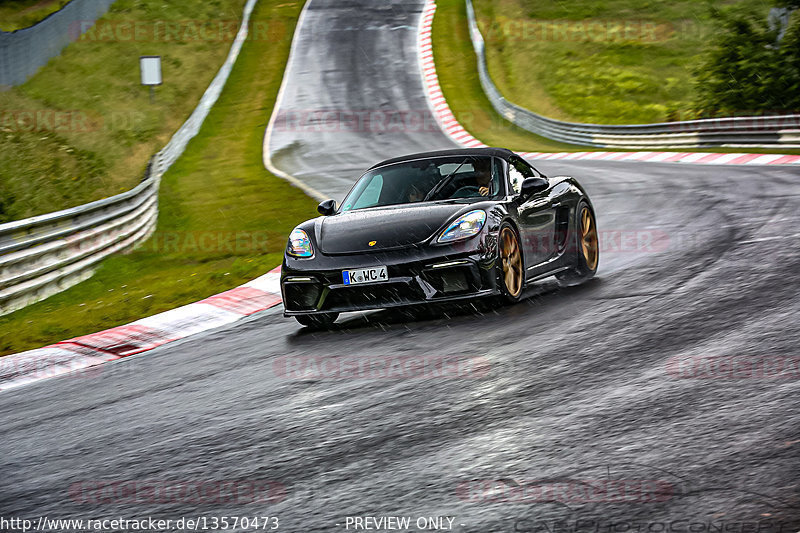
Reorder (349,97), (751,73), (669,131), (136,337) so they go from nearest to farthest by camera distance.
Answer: (136,337) → (669,131) → (751,73) → (349,97)

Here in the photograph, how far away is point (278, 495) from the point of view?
392 centimetres

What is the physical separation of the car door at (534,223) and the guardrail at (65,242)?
591 centimetres

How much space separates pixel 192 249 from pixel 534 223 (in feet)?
24.8

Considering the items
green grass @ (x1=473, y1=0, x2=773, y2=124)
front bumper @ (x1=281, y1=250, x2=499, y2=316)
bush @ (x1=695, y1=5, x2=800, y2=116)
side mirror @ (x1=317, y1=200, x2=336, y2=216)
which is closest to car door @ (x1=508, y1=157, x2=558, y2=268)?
front bumper @ (x1=281, y1=250, x2=499, y2=316)

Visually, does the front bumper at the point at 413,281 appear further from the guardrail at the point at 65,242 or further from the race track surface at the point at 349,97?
the race track surface at the point at 349,97

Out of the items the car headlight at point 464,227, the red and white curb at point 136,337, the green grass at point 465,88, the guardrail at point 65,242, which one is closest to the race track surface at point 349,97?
the green grass at point 465,88

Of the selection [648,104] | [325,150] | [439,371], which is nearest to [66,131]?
[325,150]

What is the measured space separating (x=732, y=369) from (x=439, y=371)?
1.65 meters

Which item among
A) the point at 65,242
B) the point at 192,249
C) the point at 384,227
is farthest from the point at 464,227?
the point at 192,249

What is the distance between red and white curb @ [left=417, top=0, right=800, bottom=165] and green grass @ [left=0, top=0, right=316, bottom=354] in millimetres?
6535

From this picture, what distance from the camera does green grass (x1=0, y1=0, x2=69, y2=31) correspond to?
137 feet

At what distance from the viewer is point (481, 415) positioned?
484 centimetres

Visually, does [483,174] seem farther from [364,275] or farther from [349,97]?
[349,97]

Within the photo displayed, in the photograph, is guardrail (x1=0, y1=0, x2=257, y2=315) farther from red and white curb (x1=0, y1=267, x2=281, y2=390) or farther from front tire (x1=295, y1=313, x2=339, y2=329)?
front tire (x1=295, y1=313, x2=339, y2=329)
